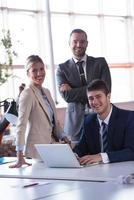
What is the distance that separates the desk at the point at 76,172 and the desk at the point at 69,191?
8 cm

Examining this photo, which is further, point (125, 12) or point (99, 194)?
point (125, 12)

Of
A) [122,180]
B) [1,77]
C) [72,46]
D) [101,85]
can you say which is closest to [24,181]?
[122,180]

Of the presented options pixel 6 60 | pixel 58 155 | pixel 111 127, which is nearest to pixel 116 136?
pixel 111 127

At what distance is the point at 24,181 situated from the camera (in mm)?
2797

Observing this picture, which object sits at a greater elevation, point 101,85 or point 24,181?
point 101,85

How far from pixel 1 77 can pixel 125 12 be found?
4942 millimetres

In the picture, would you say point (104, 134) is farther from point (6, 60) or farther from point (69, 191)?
point (6, 60)

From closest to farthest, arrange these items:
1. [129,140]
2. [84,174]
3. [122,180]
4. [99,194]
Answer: [99,194] < [122,180] < [84,174] < [129,140]

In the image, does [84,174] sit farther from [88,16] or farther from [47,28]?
[88,16]

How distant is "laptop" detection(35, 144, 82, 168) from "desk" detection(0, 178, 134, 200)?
0.27m

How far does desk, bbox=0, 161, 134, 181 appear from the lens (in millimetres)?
2662

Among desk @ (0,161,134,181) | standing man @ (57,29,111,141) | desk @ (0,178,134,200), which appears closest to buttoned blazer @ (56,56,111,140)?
standing man @ (57,29,111,141)

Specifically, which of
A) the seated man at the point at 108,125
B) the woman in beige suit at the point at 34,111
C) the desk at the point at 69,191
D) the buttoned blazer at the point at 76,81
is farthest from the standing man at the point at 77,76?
the desk at the point at 69,191

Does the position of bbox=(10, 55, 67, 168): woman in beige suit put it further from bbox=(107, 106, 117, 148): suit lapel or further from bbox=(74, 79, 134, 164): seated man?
bbox=(107, 106, 117, 148): suit lapel
